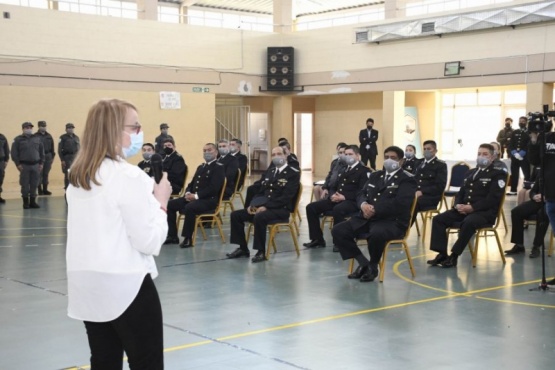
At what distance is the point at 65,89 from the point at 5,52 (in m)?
1.59

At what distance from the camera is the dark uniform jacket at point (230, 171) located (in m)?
10.8

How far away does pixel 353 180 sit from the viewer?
907cm

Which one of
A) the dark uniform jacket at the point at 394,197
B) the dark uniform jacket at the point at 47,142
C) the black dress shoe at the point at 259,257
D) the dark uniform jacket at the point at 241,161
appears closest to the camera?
the dark uniform jacket at the point at 394,197

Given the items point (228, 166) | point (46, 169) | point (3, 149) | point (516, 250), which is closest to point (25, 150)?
point (3, 149)

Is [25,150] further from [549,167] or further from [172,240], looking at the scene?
[549,167]

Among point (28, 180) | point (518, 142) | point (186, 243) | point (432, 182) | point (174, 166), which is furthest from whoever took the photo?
point (518, 142)

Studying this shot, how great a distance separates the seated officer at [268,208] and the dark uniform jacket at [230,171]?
2.12m

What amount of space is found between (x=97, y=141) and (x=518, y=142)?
45.0ft

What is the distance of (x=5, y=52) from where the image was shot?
16.1 meters

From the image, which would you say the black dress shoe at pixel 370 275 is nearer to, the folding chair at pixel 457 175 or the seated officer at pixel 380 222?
the seated officer at pixel 380 222

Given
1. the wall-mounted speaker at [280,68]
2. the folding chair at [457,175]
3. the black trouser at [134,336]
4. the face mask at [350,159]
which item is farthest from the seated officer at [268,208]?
the wall-mounted speaker at [280,68]

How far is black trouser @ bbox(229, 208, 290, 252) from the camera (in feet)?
26.8

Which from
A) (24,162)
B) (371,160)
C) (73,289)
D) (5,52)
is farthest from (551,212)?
(5,52)

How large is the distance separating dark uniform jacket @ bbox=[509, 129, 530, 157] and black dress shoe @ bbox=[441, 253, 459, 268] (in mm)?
7493
